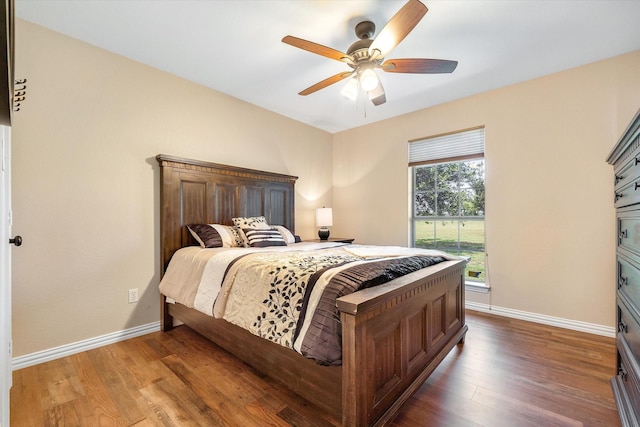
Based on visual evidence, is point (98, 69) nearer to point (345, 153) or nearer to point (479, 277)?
point (345, 153)

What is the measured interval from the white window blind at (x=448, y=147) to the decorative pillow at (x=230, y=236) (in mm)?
2505

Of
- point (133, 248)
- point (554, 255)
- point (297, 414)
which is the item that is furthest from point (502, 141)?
point (133, 248)

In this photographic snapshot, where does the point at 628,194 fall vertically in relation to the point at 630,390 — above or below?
above

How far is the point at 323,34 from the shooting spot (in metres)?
2.25

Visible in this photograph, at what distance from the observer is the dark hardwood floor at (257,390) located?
149 centimetres

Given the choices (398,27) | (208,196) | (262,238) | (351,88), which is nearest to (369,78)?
(351,88)

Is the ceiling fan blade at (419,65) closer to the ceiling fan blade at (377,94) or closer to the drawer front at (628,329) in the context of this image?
the ceiling fan blade at (377,94)

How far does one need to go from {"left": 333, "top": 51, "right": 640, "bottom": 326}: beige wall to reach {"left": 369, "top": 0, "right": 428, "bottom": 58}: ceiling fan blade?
199cm

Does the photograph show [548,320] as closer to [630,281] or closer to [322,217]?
[630,281]

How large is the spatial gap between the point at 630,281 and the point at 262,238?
262 cm

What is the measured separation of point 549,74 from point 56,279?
4.88 metres

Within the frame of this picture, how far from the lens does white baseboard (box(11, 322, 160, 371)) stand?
6.68 feet

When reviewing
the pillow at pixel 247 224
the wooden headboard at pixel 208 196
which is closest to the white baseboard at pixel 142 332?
the wooden headboard at pixel 208 196

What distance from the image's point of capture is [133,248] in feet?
8.58
